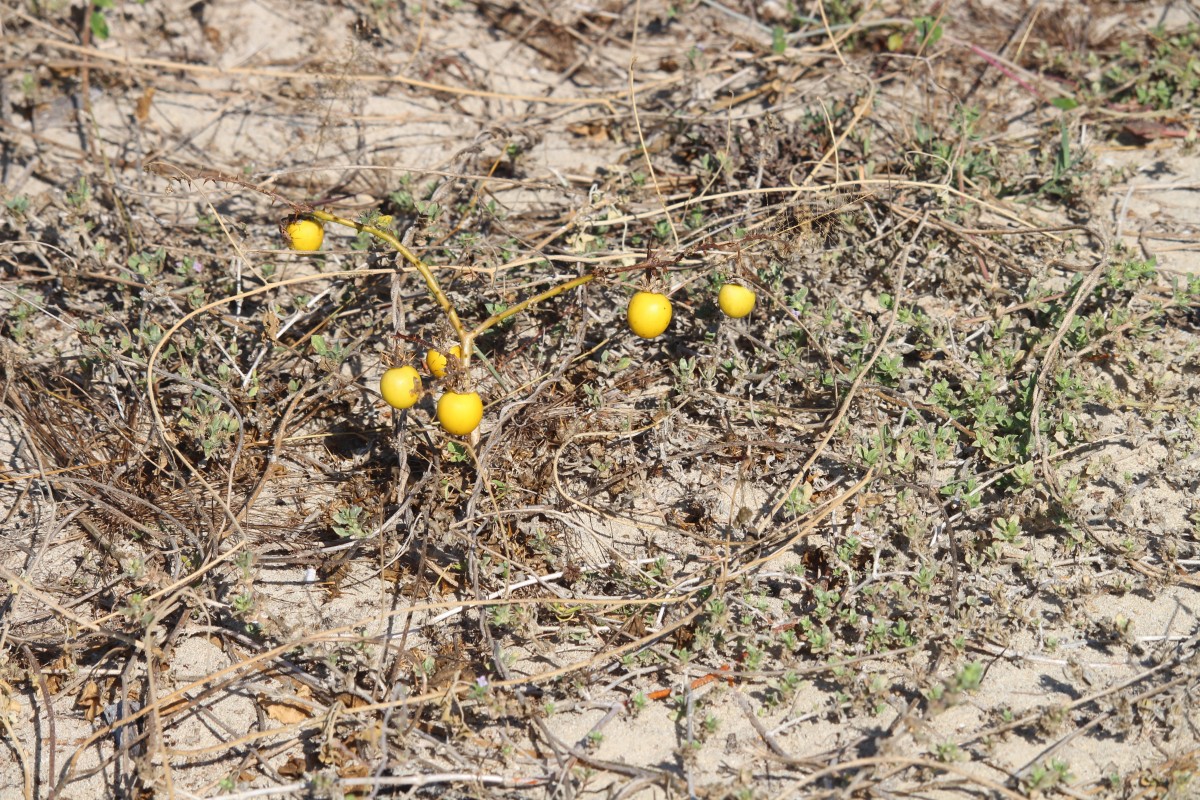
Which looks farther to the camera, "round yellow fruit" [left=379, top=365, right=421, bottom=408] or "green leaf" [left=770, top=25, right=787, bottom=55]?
"green leaf" [left=770, top=25, right=787, bottom=55]

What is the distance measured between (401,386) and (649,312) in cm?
67

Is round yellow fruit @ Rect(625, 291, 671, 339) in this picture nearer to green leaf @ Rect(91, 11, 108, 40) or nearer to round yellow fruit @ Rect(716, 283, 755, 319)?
round yellow fruit @ Rect(716, 283, 755, 319)

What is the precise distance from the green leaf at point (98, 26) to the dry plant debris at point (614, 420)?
1.6 inches

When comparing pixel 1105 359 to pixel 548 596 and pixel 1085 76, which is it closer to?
pixel 1085 76

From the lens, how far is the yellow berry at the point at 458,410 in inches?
93.5

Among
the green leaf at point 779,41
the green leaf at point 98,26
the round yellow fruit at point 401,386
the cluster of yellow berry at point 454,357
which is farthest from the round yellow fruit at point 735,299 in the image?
the green leaf at point 98,26

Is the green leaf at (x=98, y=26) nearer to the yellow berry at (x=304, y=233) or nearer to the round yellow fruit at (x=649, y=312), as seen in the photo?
the yellow berry at (x=304, y=233)

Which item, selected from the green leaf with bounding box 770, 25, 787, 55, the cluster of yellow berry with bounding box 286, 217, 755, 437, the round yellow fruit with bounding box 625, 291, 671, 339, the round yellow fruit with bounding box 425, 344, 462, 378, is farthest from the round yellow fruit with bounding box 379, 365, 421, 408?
the green leaf with bounding box 770, 25, 787, 55

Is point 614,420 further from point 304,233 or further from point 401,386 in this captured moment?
point 304,233

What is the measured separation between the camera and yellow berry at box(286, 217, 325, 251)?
8.34 feet

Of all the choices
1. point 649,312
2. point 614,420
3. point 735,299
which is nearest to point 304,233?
point 649,312

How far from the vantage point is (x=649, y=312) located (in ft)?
8.57

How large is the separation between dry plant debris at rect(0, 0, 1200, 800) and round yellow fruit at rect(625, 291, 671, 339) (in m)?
0.14

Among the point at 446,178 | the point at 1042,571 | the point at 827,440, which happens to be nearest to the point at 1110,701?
the point at 1042,571
